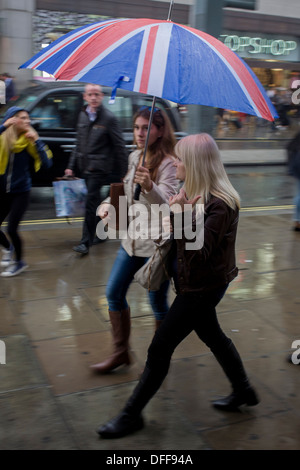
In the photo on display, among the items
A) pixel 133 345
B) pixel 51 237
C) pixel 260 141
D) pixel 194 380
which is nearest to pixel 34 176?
pixel 51 237

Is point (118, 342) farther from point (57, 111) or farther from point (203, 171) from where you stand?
point (57, 111)

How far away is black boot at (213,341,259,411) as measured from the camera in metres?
3.10

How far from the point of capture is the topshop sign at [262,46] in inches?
1038

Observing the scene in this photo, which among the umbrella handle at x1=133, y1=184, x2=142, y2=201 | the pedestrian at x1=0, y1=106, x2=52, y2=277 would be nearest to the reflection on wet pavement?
the pedestrian at x1=0, y1=106, x2=52, y2=277

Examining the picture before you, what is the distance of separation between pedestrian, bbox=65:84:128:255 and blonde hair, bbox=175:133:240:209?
337 centimetres

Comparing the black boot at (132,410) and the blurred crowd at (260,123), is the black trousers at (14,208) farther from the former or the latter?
the blurred crowd at (260,123)

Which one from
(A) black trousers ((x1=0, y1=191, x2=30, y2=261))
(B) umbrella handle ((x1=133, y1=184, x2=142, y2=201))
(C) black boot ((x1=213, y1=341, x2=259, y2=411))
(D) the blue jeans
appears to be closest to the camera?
(C) black boot ((x1=213, y1=341, x2=259, y2=411))

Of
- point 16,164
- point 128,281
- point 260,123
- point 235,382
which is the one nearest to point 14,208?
point 16,164

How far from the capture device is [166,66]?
2947 mm

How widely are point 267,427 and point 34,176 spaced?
6.58 metres

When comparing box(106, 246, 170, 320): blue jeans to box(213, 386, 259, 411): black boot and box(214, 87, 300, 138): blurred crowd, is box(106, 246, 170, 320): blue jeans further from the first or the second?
box(214, 87, 300, 138): blurred crowd

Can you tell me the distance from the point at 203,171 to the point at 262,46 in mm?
26576

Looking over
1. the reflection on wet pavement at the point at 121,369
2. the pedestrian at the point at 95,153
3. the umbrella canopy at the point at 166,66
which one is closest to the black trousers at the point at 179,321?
the reflection on wet pavement at the point at 121,369
